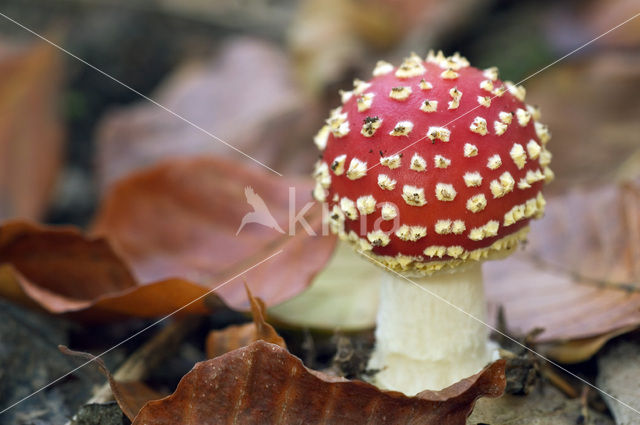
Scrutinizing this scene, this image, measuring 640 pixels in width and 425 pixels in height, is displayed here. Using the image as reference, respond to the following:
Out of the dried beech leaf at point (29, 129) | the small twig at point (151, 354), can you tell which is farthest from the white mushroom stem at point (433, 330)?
the dried beech leaf at point (29, 129)

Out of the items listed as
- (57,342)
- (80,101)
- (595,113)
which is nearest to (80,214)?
(80,101)

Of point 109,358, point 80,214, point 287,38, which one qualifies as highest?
point 287,38

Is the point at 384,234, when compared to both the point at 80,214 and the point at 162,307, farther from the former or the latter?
the point at 80,214

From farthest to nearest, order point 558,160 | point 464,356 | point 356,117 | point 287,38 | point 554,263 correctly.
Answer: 1. point 287,38
2. point 558,160
3. point 554,263
4. point 464,356
5. point 356,117

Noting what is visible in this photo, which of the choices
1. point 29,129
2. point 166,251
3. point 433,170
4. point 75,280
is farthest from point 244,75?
point 433,170

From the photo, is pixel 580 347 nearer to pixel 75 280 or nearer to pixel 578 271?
pixel 578 271

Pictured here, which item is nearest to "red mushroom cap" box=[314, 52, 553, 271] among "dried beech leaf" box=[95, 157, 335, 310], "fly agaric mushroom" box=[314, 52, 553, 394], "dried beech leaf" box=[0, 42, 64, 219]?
"fly agaric mushroom" box=[314, 52, 553, 394]
